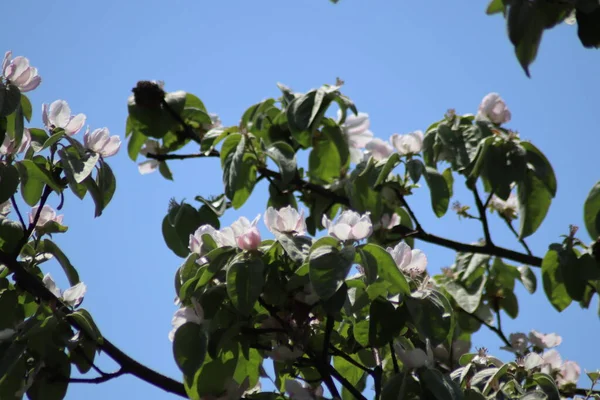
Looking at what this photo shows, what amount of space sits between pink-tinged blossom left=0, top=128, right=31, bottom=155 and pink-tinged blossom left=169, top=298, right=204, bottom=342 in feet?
1.38

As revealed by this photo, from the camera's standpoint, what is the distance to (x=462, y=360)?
171cm

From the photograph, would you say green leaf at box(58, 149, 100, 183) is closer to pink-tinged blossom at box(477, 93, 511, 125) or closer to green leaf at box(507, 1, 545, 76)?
green leaf at box(507, 1, 545, 76)

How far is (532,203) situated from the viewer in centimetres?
198

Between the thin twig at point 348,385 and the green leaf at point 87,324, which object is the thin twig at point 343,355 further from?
the green leaf at point 87,324

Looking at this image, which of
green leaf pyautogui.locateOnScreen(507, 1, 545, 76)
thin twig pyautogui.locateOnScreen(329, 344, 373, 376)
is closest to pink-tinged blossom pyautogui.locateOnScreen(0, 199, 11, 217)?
thin twig pyautogui.locateOnScreen(329, 344, 373, 376)

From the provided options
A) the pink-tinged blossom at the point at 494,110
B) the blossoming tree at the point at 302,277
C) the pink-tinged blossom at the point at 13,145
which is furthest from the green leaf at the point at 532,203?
the pink-tinged blossom at the point at 13,145

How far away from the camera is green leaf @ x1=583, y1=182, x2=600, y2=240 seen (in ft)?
5.99

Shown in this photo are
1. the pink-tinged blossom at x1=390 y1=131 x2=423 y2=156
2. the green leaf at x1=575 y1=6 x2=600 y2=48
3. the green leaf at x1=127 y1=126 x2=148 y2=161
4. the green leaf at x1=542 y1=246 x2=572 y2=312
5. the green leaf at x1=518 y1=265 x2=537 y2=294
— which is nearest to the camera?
the green leaf at x1=575 y1=6 x2=600 y2=48

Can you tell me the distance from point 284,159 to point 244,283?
2.52 ft

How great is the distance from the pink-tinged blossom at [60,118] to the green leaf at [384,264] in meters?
0.64

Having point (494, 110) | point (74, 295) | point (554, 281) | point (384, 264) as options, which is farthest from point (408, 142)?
point (74, 295)

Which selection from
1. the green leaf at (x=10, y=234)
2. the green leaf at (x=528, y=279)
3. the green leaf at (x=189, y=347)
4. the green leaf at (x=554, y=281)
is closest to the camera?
the green leaf at (x=189, y=347)

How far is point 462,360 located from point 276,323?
42cm

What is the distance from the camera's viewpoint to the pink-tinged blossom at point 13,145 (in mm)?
1576
